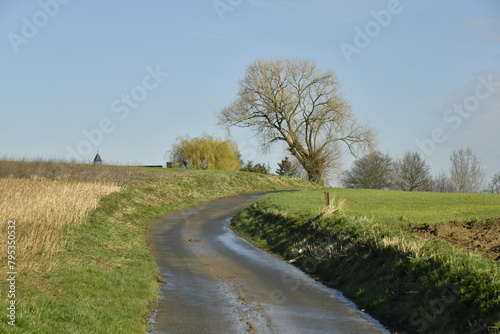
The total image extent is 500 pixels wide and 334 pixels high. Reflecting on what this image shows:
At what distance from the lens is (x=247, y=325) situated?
1194 centimetres

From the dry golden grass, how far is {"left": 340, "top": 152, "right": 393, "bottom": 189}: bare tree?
78.5 m

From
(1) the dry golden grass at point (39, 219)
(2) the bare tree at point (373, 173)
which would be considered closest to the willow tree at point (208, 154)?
(2) the bare tree at point (373, 173)

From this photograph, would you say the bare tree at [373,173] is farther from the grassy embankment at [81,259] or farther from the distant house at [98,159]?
the grassy embankment at [81,259]

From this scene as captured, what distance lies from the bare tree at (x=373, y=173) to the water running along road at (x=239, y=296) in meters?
80.9

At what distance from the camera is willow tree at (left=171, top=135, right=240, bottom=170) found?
97875 mm

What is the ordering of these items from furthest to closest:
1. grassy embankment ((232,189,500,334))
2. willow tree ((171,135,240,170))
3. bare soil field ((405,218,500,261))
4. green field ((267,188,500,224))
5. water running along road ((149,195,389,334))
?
willow tree ((171,135,240,170)) → green field ((267,188,500,224)) → bare soil field ((405,218,500,261)) → water running along road ((149,195,389,334)) → grassy embankment ((232,189,500,334))

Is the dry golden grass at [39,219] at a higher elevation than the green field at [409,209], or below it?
below

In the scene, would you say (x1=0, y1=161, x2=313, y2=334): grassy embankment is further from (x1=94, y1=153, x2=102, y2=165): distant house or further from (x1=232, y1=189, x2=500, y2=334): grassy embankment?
(x1=94, y1=153, x2=102, y2=165): distant house

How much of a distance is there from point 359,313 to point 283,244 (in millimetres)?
10974

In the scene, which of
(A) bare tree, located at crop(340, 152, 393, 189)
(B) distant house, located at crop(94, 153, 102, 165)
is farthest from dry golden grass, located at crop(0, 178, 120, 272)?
(A) bare tree, located at crop(340, 152, 393, 189)

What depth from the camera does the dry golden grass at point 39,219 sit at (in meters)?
16.1

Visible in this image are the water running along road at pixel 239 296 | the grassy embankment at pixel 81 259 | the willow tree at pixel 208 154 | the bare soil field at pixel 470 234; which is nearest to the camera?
the grassy embankment at pixel 81 259

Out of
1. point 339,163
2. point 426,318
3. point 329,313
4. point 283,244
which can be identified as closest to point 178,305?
point 329,313

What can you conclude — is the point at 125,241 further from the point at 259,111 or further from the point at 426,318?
the point at 259,111
